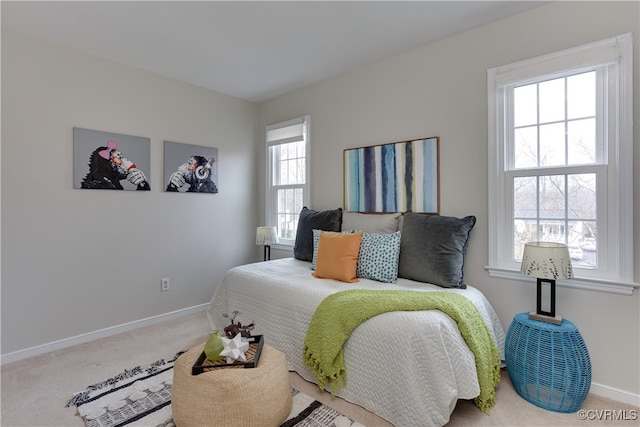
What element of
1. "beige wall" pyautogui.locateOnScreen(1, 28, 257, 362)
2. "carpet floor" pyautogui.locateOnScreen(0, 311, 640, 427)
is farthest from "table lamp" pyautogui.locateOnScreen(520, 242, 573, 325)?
"beige wall" pyautogui.locateOnScreen(1, 28, 257, 362)

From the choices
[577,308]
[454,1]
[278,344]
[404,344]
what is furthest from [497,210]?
[278,344]

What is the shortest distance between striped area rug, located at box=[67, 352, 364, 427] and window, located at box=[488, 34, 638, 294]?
1.54 meters

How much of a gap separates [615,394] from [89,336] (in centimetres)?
385

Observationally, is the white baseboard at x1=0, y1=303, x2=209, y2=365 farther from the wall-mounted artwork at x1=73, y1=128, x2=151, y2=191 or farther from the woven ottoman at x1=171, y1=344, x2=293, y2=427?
the woven ottoman at x1=171, y1=344, x2=293, y2=427

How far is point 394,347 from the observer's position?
1605 millimetres

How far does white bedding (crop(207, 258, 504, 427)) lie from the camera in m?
1.51

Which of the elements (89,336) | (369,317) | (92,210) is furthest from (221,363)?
(92,210)

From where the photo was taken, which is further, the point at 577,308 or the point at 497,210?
the point at 497,210

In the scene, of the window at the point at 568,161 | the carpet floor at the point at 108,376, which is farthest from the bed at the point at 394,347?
the window at the point at 568,161

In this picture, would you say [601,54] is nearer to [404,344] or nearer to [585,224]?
[585,224]

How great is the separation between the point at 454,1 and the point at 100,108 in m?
2.96

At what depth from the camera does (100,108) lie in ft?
9.16

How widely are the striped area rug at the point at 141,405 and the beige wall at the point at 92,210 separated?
999 mm

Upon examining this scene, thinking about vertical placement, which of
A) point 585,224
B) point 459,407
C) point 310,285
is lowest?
point 459,407
